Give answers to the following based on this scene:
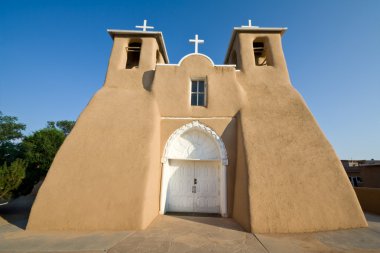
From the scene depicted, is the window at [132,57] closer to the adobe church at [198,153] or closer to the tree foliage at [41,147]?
the adobe church at [198,153]

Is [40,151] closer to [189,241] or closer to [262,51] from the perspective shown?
[189,241]

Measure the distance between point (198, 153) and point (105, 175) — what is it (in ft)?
14.7

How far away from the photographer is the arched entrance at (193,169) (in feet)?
29.8

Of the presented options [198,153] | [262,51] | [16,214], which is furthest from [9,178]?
[262,51]

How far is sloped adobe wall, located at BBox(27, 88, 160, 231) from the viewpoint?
6.64 m

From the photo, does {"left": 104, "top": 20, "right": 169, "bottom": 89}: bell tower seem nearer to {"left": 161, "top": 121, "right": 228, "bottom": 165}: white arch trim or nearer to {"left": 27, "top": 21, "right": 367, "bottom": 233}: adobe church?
{"left": 27, "top": 21, "right": 367, "bottom": 233}: adobe church

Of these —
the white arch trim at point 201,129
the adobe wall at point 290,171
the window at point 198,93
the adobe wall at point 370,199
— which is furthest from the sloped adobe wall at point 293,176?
the adobe wall at point 370,199

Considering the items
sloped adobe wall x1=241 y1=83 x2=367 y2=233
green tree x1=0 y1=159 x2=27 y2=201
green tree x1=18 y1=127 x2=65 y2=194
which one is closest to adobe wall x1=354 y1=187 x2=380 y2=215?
sloped adobe wall x1=241 y1=83 x2=367 y2=233

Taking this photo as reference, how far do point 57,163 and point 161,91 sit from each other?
5756mm

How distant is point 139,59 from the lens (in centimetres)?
1126

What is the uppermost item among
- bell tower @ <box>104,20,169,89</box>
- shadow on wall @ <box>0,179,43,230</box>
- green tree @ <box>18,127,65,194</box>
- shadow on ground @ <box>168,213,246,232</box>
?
bell tower @ <box>104,20,169,89</box>

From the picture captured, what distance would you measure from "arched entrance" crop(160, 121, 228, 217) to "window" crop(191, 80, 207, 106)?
4.55 ft

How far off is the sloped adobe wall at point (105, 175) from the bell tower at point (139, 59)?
1.82m

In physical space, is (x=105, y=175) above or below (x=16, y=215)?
above
